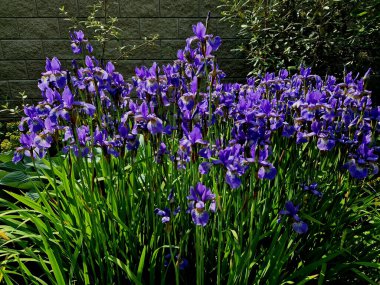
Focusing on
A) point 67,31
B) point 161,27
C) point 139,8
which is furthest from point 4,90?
point 161,27

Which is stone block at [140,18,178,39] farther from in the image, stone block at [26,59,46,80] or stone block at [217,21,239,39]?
stone block at [26,59,46,80]

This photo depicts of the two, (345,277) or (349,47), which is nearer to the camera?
(345,277)

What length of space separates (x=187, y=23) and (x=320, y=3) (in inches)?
71.4

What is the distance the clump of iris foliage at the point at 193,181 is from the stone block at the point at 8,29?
3.75 m

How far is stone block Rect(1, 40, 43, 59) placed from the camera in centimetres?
509

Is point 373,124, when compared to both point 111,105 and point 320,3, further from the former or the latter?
point 320,3

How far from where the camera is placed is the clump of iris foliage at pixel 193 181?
1.46 m

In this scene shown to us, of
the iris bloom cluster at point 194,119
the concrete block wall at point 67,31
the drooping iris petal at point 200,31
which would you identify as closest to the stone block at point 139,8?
the concrete block wall at point 67,31

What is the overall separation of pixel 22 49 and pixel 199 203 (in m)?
4.80

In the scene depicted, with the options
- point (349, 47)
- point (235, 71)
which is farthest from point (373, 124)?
point (235, 71)

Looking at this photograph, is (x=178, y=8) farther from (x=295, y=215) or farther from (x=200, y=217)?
(x=200, y=217)

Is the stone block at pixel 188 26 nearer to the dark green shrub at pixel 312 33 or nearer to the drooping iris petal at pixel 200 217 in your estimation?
the dark green shrub at pixel 312 33

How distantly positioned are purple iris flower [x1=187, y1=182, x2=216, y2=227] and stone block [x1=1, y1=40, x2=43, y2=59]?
4642 millimetres

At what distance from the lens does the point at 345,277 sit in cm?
196
